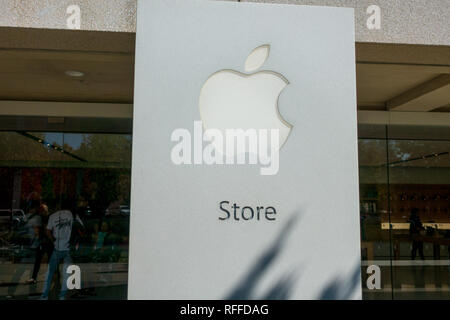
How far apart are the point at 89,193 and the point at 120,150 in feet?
3.27

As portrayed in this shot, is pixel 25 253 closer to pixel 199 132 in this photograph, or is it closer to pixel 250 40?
pixel 199 132

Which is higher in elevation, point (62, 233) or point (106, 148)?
point (106, 148)

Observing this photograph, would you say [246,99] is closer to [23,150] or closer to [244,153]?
[244,153]

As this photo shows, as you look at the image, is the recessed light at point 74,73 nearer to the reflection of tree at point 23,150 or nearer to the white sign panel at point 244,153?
the reflection of tree at point 23,150

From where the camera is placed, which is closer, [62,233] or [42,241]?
[62,233]

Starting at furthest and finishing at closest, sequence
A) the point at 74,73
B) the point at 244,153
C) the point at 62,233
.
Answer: the point at 62,233
the point at 74,73
the point at 244,153

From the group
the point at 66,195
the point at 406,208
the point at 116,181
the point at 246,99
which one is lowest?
the point at 406,208

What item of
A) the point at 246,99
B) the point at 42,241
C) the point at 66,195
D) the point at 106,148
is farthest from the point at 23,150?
the point at 246,99

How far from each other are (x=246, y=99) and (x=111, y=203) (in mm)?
4991

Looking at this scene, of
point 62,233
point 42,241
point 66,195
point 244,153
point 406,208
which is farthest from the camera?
point 406,208

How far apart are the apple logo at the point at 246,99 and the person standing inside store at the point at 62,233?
17.0ft

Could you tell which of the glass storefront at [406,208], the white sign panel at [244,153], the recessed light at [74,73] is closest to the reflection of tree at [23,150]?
the recessed light at [74,73]

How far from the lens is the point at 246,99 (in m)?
3.88

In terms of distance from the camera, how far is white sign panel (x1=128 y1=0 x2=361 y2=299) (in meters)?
3.67
